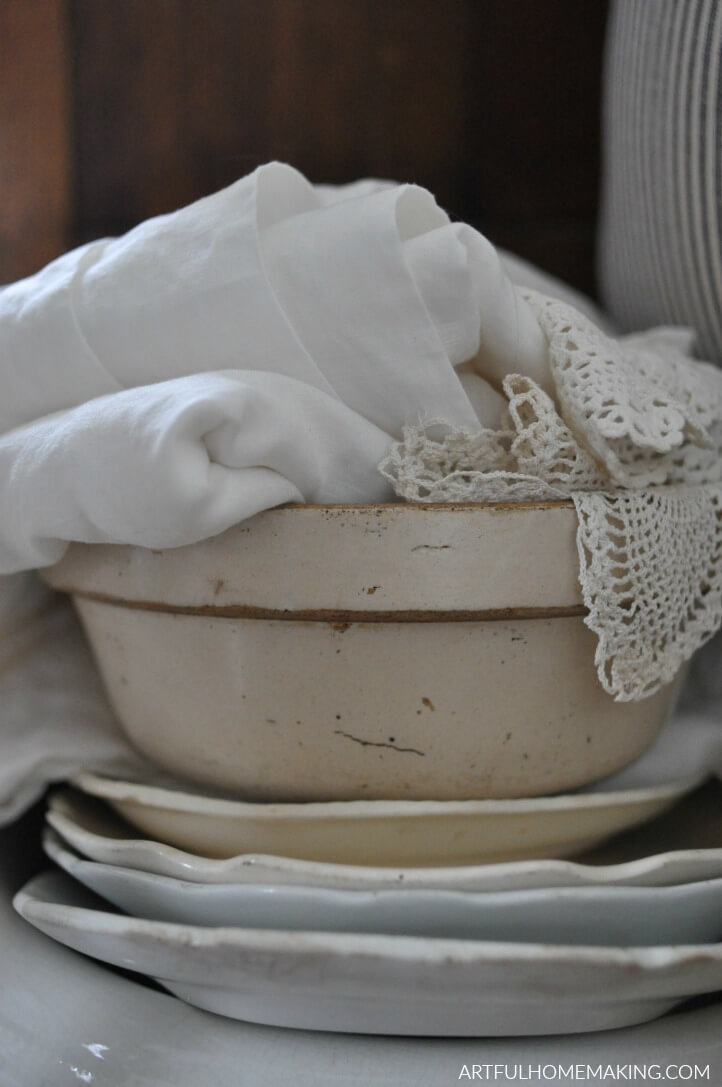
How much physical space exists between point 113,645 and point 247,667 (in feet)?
0.23

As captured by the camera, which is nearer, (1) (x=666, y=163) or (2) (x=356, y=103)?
(1) (x=666, y=163)

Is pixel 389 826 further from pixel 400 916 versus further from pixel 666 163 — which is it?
pixel 666 163

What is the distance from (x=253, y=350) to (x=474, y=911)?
186mm

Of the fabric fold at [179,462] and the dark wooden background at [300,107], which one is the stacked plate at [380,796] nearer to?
the fabric fold at [179,462]

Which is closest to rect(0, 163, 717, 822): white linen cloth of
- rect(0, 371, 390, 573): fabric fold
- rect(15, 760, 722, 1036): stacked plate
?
rect(0, 371, 390, 573): fabric fold

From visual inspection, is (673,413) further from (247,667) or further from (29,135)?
(29,135)

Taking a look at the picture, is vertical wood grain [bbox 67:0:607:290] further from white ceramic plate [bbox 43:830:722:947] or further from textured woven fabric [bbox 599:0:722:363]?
white ceramic plate [bbox 43:830:722:947]

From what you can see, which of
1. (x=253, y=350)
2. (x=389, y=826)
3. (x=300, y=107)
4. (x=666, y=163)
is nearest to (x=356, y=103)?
(x=300, y=107)

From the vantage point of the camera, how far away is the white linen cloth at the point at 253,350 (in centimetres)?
28

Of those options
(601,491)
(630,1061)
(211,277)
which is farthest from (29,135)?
(630,1061)

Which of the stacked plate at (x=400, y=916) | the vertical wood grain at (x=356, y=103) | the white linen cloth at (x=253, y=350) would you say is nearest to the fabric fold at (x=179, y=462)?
the white linen cloth at (x=253, y=350)

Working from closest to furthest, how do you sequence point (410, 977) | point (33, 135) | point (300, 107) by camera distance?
point (410, 977), point (33, 135), point (300, 107)

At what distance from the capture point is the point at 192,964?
0.26m

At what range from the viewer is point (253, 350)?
0.30 m
